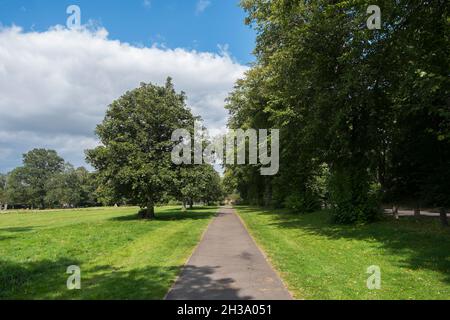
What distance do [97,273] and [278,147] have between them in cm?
2336

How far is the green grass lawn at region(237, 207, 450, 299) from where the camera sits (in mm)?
7359

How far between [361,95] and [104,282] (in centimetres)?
1365

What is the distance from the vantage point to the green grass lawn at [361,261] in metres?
7.36

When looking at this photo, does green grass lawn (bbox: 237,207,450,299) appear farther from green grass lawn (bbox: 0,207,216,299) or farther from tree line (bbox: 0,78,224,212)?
tree line (bbox: 0,78,224,212)

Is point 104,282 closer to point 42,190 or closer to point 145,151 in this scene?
point 145,151

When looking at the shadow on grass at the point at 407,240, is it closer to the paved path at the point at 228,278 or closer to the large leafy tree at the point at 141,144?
the paved path at the point at 228,278

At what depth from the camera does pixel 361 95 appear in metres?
16.9

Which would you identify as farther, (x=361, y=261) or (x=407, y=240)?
(x=407, y=240)

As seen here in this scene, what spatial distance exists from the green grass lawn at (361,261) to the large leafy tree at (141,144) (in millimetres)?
12079
